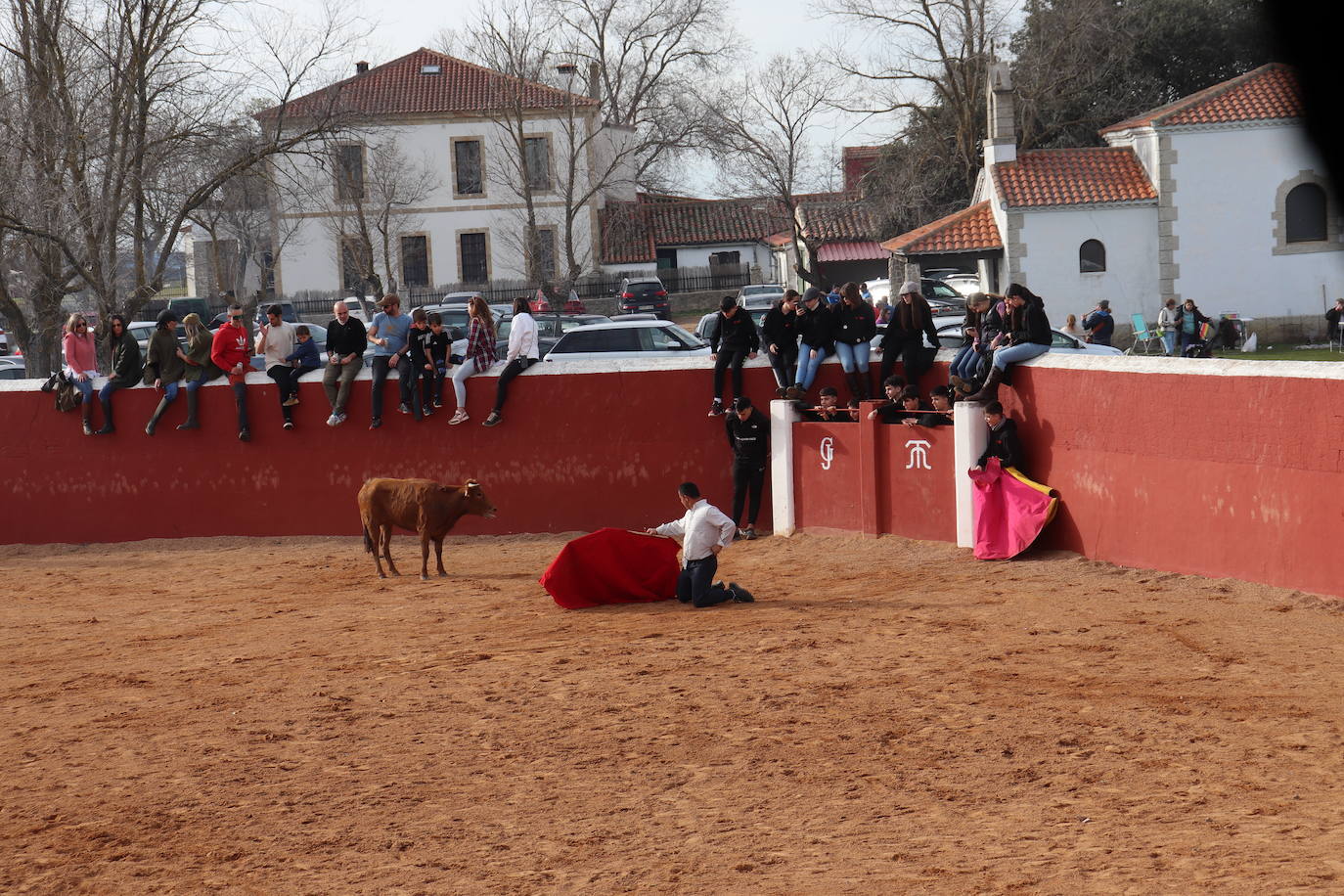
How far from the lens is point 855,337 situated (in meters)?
16.3

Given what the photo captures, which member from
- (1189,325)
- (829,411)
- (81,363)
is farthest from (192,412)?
(1189,325)

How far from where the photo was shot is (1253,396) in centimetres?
1211

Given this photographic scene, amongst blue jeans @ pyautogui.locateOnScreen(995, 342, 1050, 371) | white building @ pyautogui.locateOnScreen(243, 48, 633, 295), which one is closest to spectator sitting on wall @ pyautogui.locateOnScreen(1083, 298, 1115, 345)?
blue jeans @ pyautogui.locateOnScreen(995, 342, 1050, 371)

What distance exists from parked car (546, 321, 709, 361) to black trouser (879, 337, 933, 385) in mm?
7102

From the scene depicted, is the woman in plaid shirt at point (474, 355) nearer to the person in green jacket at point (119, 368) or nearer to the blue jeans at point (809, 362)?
the blue jeans at point (809, 362)

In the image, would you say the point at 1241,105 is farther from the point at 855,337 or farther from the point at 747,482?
the point at 747,482

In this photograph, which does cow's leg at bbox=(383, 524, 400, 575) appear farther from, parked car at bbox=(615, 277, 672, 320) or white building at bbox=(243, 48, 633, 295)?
white building at bbox=(243, 48, 633, 295)

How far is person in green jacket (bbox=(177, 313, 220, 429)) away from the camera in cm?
1841

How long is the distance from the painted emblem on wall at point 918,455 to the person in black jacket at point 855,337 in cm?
118

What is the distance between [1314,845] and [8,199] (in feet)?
75.4

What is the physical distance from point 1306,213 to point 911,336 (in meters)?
25.0

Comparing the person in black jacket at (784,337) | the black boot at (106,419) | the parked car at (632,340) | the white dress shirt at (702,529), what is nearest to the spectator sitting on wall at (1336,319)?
the parked car at (632,340)

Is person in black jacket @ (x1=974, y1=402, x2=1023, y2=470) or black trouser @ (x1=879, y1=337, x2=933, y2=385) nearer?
person in black jacket @ (x1=974, y1=402, x2=1023, y2=470)

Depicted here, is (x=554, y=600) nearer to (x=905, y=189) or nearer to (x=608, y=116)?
(x=905, y=189)
